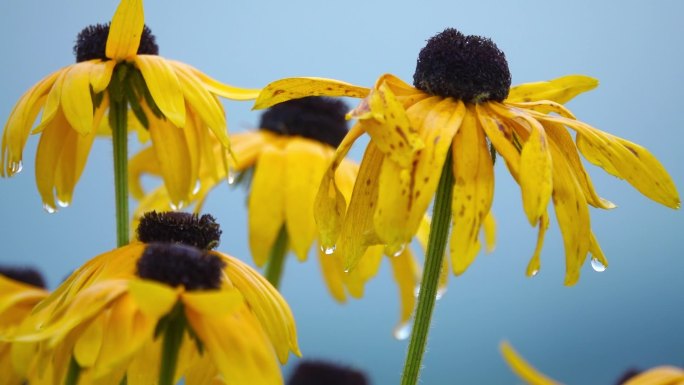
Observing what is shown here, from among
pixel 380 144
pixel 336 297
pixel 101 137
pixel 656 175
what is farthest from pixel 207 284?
pixel 336 297

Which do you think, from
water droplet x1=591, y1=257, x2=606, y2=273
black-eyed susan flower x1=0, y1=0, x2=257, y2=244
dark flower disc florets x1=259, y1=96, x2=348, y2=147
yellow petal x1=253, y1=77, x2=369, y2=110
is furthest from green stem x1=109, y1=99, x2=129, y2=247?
dark flower disc florets x1=259, y1=96, x2=348, y2=147

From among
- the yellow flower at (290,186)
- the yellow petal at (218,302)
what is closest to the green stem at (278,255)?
the yellow flower at (290,186)

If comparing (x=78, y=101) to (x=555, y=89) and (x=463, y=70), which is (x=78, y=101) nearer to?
(x=463, y=70)

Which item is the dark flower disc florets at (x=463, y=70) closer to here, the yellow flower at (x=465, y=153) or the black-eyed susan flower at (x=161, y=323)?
the yellow flower at (x=465, y=153)

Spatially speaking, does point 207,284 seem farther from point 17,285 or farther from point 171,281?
point 17,285

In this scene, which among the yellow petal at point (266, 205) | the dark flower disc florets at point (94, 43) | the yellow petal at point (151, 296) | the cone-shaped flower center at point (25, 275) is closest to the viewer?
the yellow petal at point (151, 296)

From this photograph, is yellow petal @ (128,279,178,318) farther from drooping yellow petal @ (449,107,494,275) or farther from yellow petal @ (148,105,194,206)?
yellow petal @ (148,105,194,206)
